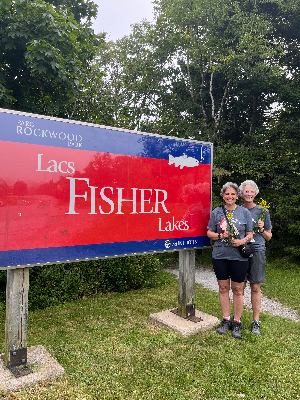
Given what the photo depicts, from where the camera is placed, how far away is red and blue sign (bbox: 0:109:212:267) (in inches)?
110

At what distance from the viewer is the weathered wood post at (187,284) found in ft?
14.1

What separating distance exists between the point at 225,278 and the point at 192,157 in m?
1.67

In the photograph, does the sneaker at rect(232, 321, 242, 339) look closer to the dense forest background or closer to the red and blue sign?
the red and blue sign

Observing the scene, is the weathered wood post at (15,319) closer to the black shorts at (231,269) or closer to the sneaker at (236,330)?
the black shorts at (231,269)

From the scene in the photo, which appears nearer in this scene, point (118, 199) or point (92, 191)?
point (92, 191)

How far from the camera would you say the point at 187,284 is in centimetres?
430

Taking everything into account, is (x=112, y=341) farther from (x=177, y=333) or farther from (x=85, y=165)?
(x=85, y=165)

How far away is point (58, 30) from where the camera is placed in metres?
6.21

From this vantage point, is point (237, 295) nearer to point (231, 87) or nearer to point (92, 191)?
point (92, 191)

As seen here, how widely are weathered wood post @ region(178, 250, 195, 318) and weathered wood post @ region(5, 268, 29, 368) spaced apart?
2.16 metres

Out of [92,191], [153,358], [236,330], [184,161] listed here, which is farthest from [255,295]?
[92,191]

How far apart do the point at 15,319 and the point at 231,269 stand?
247 centimetres

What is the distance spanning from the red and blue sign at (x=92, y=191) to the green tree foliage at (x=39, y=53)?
3626 millimetres

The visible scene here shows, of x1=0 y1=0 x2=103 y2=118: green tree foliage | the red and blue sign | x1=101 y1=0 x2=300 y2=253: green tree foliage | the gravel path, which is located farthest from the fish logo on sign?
x1=101 y1=0 x2=300 y2=253: green tree foliage
